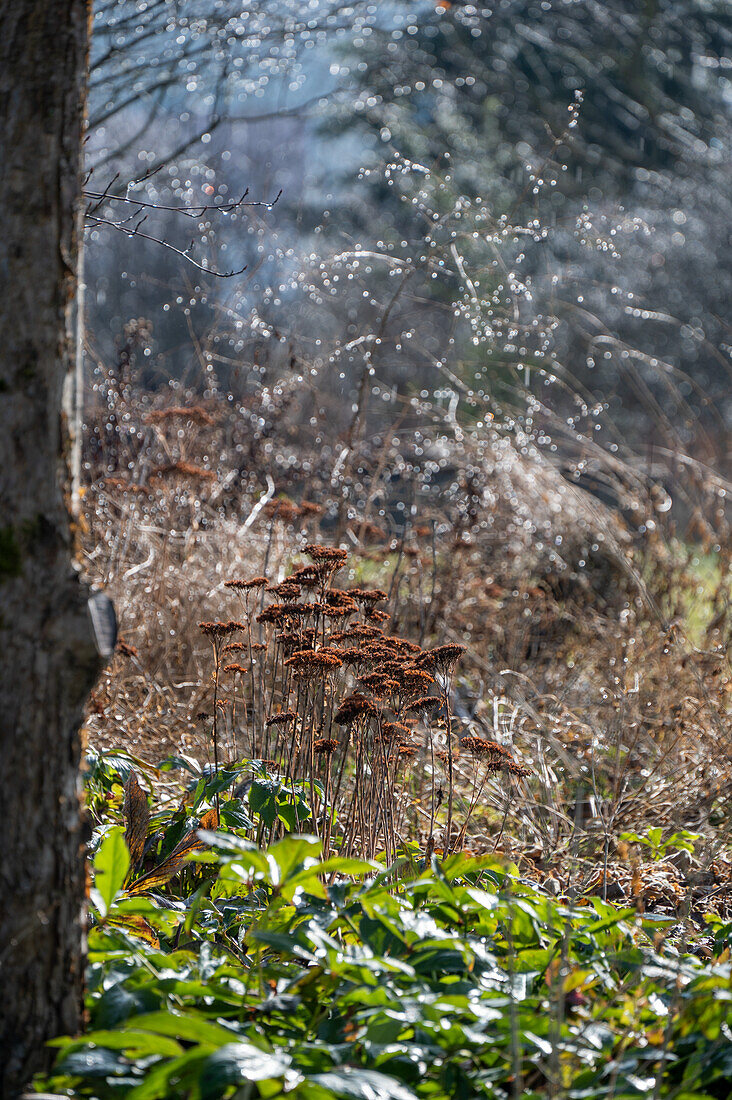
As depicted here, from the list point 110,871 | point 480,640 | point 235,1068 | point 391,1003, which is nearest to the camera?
point 235,1068

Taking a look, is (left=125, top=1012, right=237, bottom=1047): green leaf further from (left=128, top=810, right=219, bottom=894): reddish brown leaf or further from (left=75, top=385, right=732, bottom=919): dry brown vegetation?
(left=75, top=385, right=732, bottom=919): dry brown vegetation

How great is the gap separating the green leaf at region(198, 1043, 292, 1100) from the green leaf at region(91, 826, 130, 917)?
1.56ft

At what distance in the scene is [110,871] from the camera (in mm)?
1721

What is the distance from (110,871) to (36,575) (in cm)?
59

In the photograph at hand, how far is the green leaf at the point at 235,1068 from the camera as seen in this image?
1281 millimetres

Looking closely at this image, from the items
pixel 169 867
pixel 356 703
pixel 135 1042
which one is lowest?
pixel 169 867

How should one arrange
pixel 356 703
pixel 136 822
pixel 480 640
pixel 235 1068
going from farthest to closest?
pixel 480 640 → pixel 136 822 → pixel 356 703 → pixel 235 1068

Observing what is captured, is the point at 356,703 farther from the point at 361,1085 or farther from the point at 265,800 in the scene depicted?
the point at 361,1085

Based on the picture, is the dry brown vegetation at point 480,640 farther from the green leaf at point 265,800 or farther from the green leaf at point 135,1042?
the green leaf at point 135,1042

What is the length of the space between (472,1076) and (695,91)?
58.8 feet

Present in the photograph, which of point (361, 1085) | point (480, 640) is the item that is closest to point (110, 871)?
point (361, 1085)

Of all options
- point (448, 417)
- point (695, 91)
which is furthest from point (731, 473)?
point (695, 91)

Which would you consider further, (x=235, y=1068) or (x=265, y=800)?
(x=265, y=800)

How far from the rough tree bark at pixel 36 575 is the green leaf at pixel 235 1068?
359 mm
